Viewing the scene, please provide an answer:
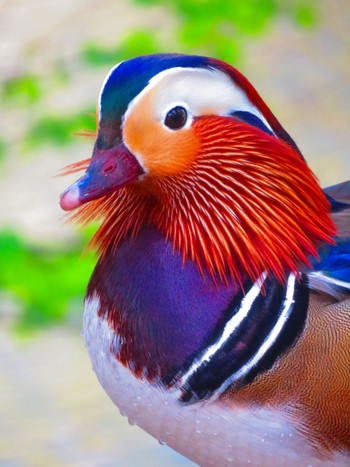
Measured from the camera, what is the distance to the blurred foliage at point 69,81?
124 inches

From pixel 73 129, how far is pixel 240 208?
231cm

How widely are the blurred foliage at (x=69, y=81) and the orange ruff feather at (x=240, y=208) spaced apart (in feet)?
4.82

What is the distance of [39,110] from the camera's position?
4.08 meters

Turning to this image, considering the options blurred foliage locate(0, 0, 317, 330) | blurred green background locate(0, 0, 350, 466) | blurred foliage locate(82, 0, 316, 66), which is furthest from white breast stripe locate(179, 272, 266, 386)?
blurred foliage locate(82, 0, 316, 66)

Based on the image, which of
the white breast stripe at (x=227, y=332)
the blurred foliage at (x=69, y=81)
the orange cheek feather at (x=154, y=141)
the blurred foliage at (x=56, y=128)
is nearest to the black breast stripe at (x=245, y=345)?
the white breast stripe at (x=227, y=332)

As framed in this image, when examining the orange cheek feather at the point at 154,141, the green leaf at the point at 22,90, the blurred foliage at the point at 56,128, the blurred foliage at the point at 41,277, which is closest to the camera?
the orange cheek feather at the point at 154,141

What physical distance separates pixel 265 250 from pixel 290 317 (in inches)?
4.7

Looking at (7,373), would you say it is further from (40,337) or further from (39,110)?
(39,110)

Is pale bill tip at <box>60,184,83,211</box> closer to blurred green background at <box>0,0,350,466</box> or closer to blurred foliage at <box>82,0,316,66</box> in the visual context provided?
blurred green background at <box>0,0,350,466</box>

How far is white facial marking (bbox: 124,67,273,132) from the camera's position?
150cm

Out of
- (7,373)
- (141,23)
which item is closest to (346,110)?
(141,23)

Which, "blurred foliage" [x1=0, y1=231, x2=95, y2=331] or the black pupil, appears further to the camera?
"blurred foliage" [x1=0, y1=231, x2=95, y2=331]

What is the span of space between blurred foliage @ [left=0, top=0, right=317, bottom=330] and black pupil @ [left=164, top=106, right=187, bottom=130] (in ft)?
5.25

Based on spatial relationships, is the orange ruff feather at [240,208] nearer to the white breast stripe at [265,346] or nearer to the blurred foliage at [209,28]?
the white breast stripe at [265,346]
